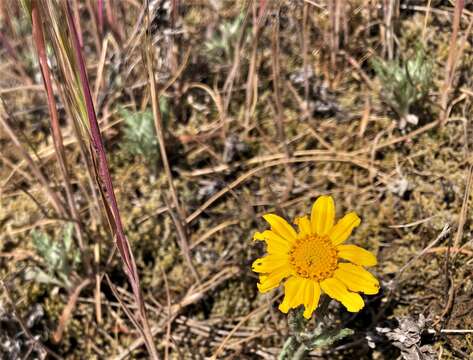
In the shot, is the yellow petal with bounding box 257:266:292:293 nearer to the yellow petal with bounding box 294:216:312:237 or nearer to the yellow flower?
the yellow flower

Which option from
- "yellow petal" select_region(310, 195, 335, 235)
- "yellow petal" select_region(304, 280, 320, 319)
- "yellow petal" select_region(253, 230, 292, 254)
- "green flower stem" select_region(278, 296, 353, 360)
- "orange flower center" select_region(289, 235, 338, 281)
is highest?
"yellow petal" select_region(310, 195, 335, 235)

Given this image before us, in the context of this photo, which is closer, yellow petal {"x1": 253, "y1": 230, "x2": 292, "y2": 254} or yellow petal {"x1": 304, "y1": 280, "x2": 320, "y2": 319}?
yellow petal {"x1": 304, "y1": 280, "x2": 320, "y2": 319}

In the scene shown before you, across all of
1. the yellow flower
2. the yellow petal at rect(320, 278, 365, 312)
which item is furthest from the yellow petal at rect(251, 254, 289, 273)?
the yellow petal at rect(320, 278, 365, 312)

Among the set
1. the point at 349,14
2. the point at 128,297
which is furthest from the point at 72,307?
the point at 349,14

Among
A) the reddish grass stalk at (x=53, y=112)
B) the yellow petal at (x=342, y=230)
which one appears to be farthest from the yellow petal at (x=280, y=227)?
the reddish grass stalk at (x=53, y=112)

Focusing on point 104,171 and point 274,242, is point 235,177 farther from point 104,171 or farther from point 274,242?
point 104,171
